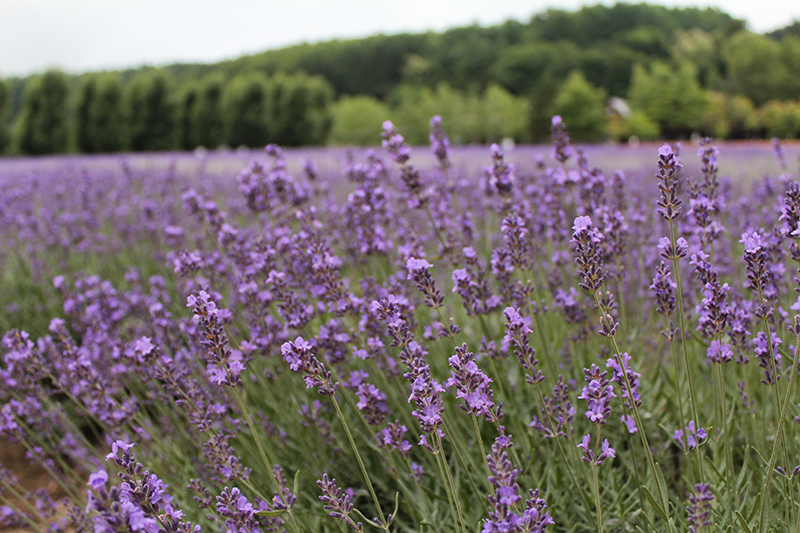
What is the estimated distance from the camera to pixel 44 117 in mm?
24562

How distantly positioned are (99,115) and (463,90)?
42653 millimetres

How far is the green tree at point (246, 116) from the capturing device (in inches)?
1143

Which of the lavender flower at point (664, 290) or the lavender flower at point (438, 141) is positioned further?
the lavender flower at point (438, 141)

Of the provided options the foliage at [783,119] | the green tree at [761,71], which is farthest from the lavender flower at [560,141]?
the green tree at [761,71]

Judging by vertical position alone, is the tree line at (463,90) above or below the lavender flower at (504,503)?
above

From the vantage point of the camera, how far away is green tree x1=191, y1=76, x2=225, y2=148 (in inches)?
1152

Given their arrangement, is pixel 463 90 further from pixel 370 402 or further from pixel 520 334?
pixel 520 334

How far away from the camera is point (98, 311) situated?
8.69 feet

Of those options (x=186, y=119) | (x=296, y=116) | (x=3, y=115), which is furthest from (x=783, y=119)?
(x=3, y=115)

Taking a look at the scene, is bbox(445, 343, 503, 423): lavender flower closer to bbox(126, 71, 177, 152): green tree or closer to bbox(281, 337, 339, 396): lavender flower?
bbox(281, 337, 339, 396): lavender flower

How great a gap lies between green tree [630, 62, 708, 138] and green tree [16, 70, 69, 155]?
1706 inches

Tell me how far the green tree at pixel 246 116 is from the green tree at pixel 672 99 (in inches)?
1325

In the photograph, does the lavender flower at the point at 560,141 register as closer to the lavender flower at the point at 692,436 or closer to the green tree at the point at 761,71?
the lavender flower at the point at 692,436

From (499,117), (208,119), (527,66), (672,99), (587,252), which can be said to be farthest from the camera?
(527,66)
